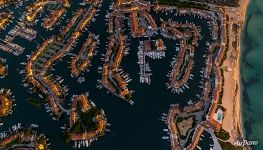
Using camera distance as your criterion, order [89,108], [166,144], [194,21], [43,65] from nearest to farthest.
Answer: [166,144] < [89,108] < [43,65] < [194,21]

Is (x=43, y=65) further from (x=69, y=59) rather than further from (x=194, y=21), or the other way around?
(x=194, y=21)

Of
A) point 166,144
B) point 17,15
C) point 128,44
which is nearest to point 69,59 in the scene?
point 128,44

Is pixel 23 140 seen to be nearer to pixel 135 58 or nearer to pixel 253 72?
pixel 135 58

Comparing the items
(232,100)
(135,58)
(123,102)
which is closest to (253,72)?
(232,100)

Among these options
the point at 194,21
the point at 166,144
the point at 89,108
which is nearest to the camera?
the point at 166,144

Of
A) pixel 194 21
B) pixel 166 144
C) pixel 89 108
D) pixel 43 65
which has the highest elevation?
pixel 194 21

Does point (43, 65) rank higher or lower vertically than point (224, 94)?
higher

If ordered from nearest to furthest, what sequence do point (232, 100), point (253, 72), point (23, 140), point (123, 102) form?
point (23, 140) → point (123, 102) → point (232, 100) → point (253, 72)
